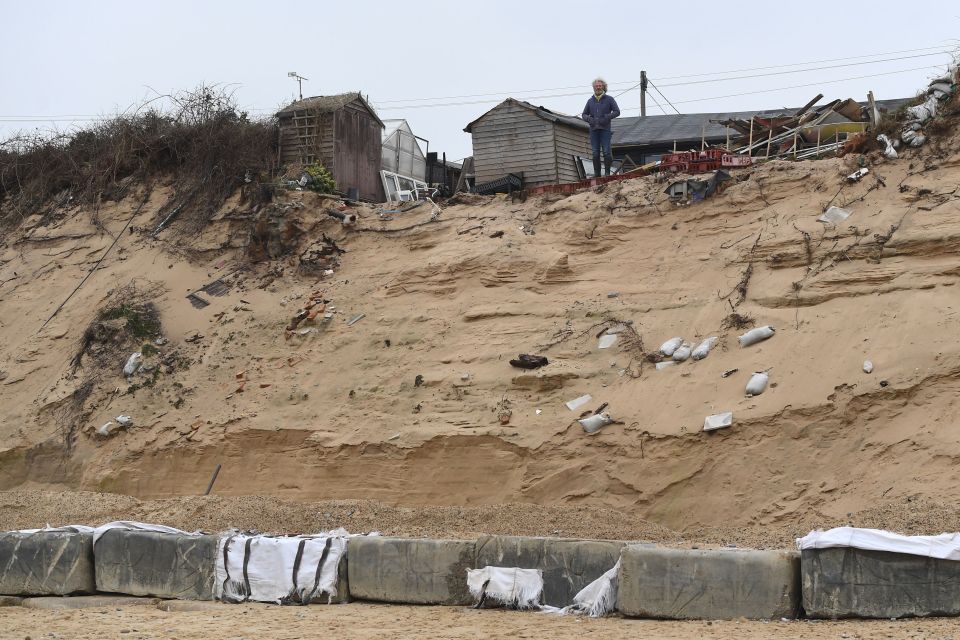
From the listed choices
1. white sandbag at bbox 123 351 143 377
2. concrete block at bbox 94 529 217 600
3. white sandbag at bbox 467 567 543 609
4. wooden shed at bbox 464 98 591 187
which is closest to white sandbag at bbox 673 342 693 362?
white sandbag at bbox 467 567 543 609

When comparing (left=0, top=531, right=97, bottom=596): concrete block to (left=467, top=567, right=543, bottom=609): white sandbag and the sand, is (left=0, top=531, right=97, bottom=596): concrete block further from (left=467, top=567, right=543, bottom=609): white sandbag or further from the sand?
(left=467, top=567, right=543, bottom=609): white sandbag

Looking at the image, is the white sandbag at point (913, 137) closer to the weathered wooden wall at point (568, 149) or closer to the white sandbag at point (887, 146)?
the white sandbag at point (887, 146)

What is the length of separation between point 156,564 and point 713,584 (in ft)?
15.7

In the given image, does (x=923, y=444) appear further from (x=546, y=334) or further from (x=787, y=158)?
(x=787, y=158)

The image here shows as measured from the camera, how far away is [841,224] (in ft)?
44.9

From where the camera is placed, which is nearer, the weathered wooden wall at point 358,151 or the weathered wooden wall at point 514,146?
the weathered wooden wall at point 514,146

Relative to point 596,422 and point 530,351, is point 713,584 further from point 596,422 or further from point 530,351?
point 530,351

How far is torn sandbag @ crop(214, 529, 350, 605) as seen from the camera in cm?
Result: 934

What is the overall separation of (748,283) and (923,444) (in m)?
3.48

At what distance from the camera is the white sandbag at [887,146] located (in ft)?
47.5

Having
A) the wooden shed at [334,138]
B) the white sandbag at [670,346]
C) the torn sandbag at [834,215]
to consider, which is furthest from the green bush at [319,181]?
the torn sandbag at [834,215]

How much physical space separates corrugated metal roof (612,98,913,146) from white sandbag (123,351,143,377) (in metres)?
12.3

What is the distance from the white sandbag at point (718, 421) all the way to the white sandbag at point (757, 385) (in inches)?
14.2

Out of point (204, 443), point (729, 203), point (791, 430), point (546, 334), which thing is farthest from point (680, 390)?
point (204, 443)
